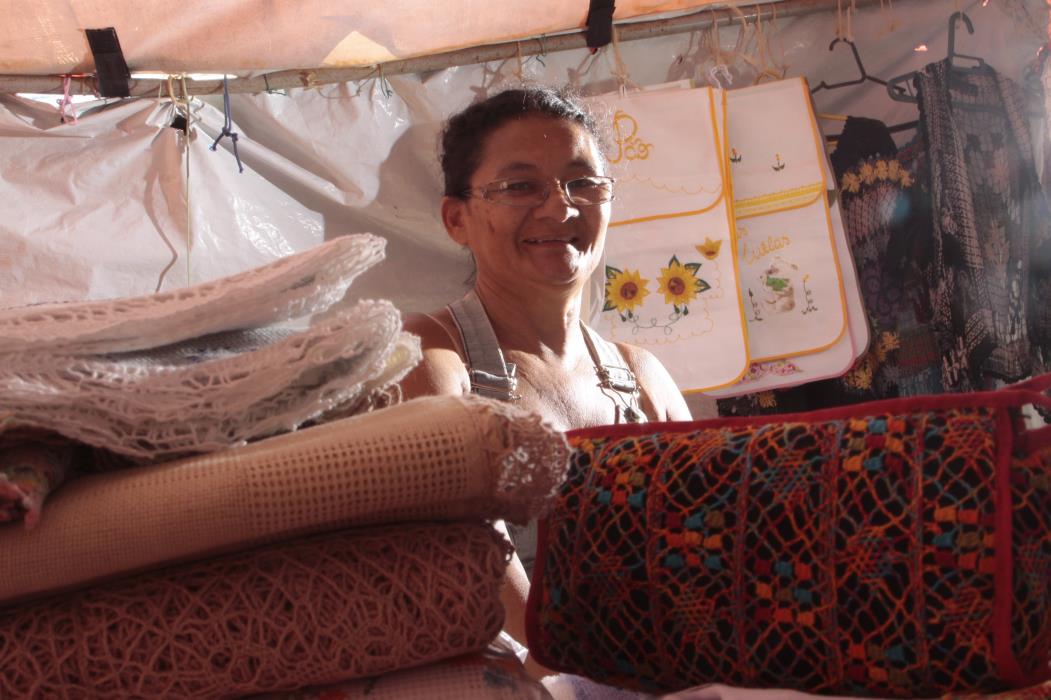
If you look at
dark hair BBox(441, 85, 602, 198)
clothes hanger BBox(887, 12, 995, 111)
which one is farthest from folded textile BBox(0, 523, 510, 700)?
clothes hanger BBox(887, 12, 995, 111)

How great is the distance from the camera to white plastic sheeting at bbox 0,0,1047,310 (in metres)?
1.69

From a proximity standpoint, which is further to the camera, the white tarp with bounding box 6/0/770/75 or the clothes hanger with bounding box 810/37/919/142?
the clothes hanger with bounding box 810/37/919/142

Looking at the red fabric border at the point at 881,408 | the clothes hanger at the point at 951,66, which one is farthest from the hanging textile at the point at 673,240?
the red fabric border at the point at 881,408

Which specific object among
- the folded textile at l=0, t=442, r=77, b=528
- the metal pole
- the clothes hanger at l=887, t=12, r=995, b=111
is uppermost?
the metal pole

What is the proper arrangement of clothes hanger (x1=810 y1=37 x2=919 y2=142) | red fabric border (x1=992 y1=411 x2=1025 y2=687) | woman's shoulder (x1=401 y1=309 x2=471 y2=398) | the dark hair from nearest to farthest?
red fabric border (x1=992 y1=411 x2=1025 y2=687)
woman's shoulder (x1=401 y1=309 x2=471 y2=398)
the dark hair
clothes hanger (x1=810 y1=37 x2=919 y2=142)

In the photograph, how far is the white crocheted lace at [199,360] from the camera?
0.55m

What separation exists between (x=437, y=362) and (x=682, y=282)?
98 centimetres

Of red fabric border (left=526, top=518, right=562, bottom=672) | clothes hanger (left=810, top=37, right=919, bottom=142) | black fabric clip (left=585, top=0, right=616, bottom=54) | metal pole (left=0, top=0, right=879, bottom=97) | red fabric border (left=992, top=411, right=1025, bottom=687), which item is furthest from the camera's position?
clothes hanger (left=810, top=37, right=919, bottom=142)

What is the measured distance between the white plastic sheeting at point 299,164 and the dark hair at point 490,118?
40cm

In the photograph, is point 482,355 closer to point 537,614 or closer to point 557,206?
point 557,206

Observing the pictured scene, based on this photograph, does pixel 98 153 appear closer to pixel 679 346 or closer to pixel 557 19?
pixel 557 19

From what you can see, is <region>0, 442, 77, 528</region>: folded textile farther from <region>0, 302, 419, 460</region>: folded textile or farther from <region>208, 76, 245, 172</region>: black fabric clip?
<region>208, 76, 245, 172</region>: black fabric clip

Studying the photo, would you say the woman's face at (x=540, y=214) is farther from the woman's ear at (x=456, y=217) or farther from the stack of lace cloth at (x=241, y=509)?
the stack of lace cloth at (x=241, y=509)

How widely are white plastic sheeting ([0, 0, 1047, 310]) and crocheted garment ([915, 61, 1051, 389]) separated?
0.13m
